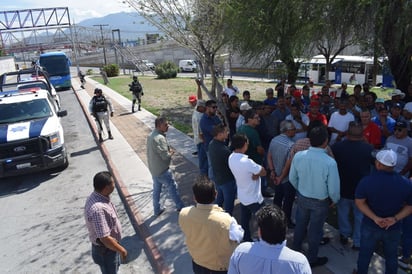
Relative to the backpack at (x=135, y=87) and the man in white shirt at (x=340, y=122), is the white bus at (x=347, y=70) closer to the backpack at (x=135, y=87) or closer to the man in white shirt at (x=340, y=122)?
the backpack at (x=135, y=87)

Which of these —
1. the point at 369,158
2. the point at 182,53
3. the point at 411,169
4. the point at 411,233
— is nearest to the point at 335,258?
the point at 411,233

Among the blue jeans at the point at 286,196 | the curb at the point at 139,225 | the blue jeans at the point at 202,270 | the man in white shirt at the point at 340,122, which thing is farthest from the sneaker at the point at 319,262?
the man in white shirt at the point at 340,122

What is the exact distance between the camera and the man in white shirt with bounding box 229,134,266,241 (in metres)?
4.19

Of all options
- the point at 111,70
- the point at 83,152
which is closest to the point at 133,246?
the point at 83,152

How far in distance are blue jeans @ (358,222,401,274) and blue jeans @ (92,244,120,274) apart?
9.18ft

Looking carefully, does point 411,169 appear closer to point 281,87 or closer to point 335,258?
point 335,258

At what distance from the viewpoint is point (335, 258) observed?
455 centimetres

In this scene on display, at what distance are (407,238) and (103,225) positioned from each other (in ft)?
12.5

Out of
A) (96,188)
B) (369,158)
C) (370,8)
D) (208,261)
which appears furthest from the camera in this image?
(370,8)

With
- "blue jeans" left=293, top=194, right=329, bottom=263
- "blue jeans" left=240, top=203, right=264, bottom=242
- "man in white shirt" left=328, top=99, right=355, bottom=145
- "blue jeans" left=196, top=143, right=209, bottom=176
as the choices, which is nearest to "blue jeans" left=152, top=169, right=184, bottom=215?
"blue jeans" left=196, top=143, right=209, bottom=176

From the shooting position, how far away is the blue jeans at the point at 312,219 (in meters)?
4.12

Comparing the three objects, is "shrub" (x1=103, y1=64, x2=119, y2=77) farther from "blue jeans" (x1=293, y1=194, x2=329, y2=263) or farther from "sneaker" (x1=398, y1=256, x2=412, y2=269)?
"sneaker" (x1=398, y1=256, x2=412, y2=269)

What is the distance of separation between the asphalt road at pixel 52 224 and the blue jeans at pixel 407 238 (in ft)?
11.4

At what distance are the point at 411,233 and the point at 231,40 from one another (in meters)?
7.28
